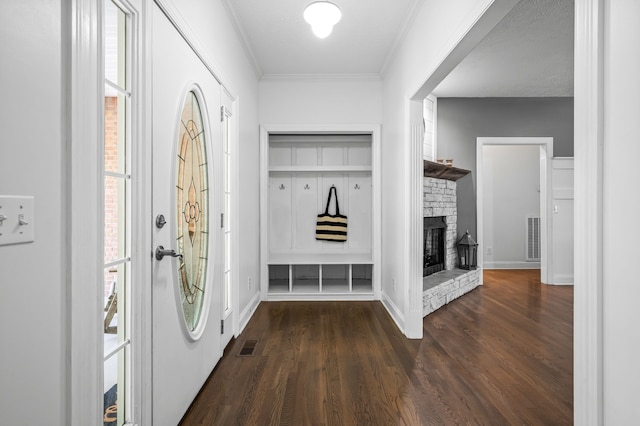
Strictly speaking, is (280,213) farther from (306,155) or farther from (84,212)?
(84,212)

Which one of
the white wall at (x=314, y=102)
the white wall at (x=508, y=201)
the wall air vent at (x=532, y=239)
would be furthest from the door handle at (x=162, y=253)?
the wall air vent at (x=532, y=239)

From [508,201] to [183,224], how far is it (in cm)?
631

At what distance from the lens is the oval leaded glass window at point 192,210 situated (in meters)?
1.92

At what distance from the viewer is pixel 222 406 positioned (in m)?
2.00

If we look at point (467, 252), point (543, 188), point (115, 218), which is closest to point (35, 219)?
point (115, 218)

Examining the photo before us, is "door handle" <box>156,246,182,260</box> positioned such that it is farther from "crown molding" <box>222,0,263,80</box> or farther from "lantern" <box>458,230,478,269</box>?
"lantern" <box>458,230,478,269</box>

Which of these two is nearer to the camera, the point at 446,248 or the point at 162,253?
the point at 162,253

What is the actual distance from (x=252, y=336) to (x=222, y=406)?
3.64ft

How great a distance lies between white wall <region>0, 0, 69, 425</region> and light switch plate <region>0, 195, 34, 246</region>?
0.02 meters

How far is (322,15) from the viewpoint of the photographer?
2586 mm

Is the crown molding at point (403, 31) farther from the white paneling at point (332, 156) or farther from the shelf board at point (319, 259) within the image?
the shelf board at point (319, 259)

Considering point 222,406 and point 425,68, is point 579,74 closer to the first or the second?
point 425,68

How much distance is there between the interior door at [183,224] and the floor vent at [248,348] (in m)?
0.31

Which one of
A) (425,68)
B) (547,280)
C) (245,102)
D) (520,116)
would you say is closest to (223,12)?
(245,102)
